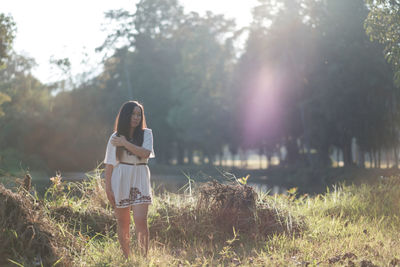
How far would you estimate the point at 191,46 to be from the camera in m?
46.6

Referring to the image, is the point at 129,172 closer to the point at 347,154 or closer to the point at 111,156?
the point at 111,156

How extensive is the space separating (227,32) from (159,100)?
35.4 ft

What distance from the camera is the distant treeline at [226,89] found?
2836 cm

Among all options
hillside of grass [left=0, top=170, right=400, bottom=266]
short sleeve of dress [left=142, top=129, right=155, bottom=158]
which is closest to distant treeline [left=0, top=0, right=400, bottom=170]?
hillside of grass [left=0, top=170, right=400, bottom=266]

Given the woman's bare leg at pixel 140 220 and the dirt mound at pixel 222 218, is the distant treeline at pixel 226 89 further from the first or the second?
the woman's bare leg at pixel 140 220

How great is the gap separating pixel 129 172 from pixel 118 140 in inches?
15.1

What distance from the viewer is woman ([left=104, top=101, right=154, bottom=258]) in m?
5.46

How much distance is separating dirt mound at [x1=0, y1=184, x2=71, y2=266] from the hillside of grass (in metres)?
0.01

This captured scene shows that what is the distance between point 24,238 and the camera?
533 centimetres

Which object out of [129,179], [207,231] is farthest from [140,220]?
[207,231]

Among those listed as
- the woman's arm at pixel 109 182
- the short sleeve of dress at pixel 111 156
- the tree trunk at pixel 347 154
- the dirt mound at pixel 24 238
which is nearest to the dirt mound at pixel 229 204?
the woman's arm at pixel 109 182

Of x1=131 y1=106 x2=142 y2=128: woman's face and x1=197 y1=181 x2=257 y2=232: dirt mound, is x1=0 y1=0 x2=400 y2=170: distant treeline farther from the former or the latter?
x1=131 y1=106 x2=142 y2=128: woman's face

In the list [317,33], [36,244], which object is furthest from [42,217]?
[317,33]

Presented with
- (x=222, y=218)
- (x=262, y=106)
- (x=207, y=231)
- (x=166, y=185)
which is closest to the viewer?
(x=207, y=231)
